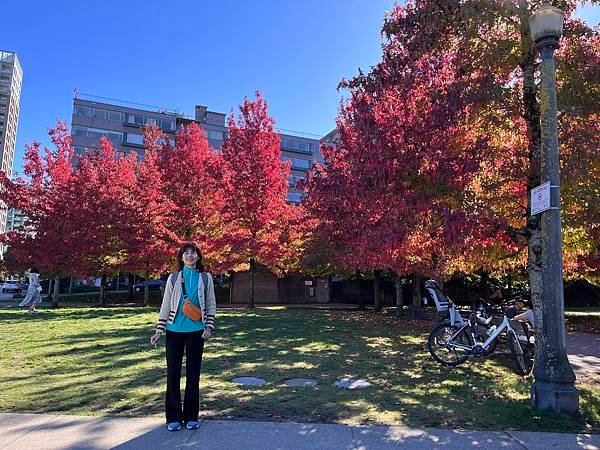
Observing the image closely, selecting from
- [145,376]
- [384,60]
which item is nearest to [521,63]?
[384,60]

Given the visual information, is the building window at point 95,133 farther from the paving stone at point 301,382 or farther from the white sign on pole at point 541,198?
the white sign on pole at point 541,198

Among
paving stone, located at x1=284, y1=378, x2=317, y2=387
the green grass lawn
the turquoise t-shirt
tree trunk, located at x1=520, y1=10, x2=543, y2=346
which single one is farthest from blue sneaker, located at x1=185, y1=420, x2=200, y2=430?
tree trunk, located at x1=520, y1=10, x2=543, y2=346

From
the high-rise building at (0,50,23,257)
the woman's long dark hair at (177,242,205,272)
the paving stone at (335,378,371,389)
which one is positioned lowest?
the paving stone at (335,378,371,389)

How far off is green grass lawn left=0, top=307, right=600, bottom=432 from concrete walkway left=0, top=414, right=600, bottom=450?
297mm

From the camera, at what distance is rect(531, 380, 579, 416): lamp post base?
500cm

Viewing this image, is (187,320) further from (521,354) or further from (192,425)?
(521,354)

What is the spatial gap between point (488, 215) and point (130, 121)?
215 feet

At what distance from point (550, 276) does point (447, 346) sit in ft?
10.5

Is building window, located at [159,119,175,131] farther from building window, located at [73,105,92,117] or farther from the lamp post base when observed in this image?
the lamp post base

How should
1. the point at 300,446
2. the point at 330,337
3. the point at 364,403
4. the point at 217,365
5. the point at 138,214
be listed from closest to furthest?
1. the point at 300,446
2. the point at 364,403
3. the point at 217,365
4. the point at 330,337
5. the point at 138,214

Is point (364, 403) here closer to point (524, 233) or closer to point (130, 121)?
point (524, 233)

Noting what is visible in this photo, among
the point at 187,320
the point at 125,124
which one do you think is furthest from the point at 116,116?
the point at 187,320

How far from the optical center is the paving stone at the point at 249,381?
6.18 meters

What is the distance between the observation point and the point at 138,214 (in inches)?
739
